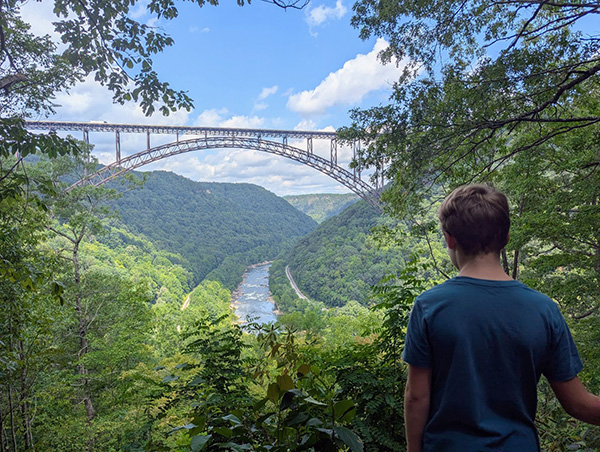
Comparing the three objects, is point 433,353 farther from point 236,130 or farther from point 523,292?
point 236,130

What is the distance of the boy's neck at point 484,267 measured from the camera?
744mm

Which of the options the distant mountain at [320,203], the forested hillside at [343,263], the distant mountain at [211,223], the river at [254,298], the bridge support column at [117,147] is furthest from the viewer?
the distant mountain at [320,203]

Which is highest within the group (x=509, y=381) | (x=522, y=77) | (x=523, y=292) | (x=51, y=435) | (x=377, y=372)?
(x=522, y=77)

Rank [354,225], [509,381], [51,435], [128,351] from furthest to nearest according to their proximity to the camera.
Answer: [354,225] → [128,351] → [51,435] → [509,381]

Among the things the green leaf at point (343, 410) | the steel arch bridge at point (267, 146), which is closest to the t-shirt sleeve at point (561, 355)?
the green leaf at point (343, 410)

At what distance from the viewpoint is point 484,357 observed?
69 centimetres

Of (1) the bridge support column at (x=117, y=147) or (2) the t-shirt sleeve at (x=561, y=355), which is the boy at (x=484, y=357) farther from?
(1) the bridge support column at (x=117, y=147)

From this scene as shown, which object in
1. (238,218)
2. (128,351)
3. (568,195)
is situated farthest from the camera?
(238,218)

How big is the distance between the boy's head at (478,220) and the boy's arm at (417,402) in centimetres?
30

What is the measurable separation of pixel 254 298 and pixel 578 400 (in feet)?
106

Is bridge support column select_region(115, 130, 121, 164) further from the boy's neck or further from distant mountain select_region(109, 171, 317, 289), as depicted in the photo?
the boy's neck

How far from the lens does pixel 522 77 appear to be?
2854 millimetres

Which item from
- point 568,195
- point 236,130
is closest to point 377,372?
point 568,195

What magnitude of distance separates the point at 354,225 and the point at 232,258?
21.9 metres
